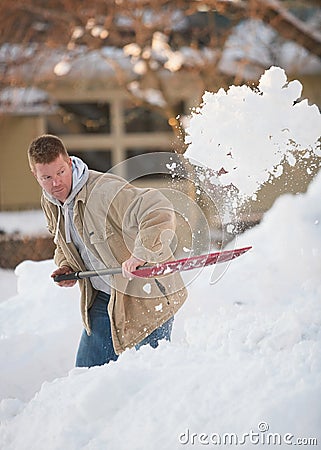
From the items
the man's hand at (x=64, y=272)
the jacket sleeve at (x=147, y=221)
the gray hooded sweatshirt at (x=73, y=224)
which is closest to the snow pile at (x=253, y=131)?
the jacket sleeve at (x=147, y=221)

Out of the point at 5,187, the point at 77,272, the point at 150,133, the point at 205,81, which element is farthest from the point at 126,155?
the point at 77,272

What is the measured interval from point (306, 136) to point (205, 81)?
21.7 feet

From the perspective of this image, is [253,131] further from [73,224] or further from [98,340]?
[98,340]

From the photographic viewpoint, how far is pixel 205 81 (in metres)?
9.20

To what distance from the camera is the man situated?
2707mm

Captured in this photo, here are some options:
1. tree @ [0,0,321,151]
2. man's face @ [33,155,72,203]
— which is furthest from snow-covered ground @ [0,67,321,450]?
tree @ [0,0,321,151]

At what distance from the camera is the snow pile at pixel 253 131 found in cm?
276

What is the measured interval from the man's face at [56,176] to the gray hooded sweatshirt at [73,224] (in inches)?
1.1

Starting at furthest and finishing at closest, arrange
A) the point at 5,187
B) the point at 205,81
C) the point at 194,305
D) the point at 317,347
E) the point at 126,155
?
the point at 126,155
the point at 5,187
the point at 205,81
the point at 194,305
the point at 317,347

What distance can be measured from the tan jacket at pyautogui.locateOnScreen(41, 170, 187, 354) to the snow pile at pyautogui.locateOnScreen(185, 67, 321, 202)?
310mm

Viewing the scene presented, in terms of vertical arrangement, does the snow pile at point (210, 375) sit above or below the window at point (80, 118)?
below

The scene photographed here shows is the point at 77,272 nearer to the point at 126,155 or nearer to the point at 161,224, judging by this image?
the point at 161,224

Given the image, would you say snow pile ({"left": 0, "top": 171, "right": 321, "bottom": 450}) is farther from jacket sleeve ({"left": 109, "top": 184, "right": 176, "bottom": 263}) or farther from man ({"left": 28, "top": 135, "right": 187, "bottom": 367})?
jacket sleeve ({"left": 109, "top": 184, "right": 176, "bottom": 263})

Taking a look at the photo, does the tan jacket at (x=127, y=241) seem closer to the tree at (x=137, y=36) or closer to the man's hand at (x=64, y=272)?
the man's hand at (x=64, y=272)
